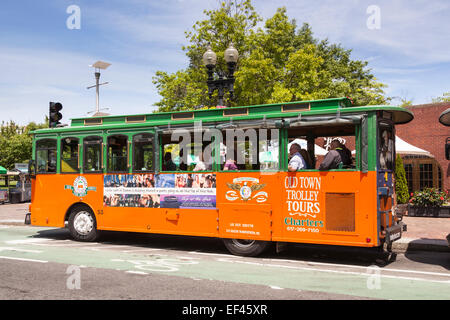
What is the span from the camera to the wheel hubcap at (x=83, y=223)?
10.5 meters

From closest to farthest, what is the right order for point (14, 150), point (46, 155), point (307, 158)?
point (307, 158) < point (46, 155) < point (14, 150)

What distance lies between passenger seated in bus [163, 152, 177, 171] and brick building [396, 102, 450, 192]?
14734mm

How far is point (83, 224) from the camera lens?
10.5 meters

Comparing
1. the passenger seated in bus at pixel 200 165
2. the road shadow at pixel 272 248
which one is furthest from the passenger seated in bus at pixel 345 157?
the passenger seated in bus at pixel 200 165

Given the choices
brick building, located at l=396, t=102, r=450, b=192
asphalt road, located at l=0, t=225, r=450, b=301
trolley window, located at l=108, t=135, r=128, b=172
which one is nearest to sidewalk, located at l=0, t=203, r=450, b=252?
asphalt road, located at l=0, t=225, r=450, b=301

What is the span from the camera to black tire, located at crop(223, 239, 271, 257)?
8281 mm

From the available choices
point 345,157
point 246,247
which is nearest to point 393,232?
point 345,157

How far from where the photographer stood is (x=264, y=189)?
8164 millimetres

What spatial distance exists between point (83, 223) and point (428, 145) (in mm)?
16651

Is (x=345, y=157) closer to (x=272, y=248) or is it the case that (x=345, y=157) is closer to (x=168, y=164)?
(x=272, y=248)
